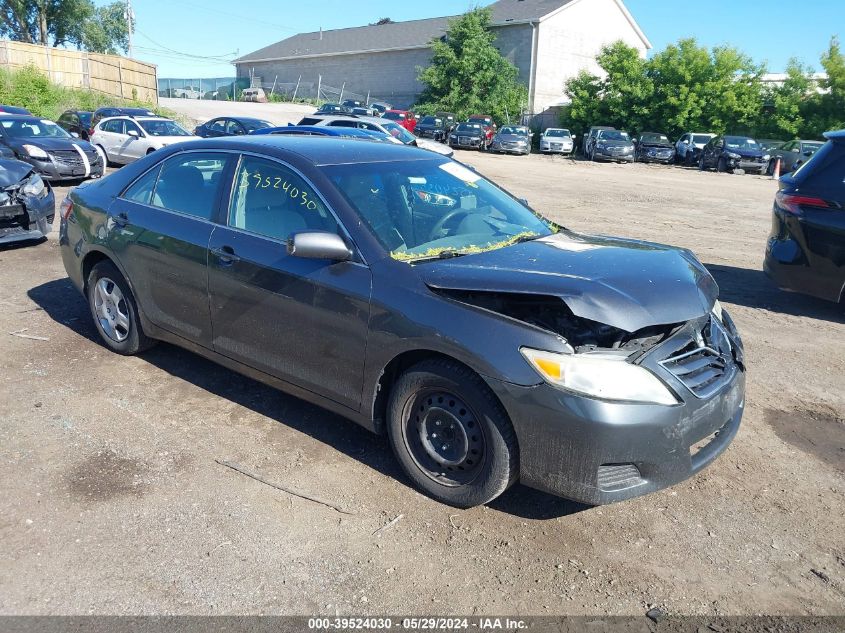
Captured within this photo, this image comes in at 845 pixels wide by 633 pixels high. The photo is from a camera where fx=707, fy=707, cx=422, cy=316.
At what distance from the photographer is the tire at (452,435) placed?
10.6 ft

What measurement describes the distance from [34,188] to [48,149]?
7.97 meters

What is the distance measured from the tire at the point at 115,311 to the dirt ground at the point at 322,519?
149mm

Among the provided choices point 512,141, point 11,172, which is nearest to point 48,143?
→ point 11,172

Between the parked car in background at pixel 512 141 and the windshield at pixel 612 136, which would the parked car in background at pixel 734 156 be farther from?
the parked car in background at pixel 512 141

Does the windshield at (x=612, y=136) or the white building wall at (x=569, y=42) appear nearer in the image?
the windshield at (x=612, y=136)

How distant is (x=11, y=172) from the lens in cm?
842

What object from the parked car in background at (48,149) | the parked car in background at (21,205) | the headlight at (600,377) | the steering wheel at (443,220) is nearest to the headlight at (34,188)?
the parked car in background at (21,205)

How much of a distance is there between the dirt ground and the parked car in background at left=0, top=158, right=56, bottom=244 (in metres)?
3.66

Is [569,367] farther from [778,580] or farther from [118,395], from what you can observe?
[118,395]

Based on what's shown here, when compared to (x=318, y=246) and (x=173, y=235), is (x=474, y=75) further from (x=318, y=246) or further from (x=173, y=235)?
(x=318, y=246)

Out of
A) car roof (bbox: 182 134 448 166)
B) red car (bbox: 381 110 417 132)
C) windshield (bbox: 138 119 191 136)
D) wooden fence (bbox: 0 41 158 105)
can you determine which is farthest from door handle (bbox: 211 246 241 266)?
Answer: wooden fence (bbox: 0 41 158 105)

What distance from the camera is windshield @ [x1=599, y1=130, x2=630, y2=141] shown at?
33.1 m

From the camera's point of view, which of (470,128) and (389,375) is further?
(470,128)

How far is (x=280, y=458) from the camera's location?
395 cm
